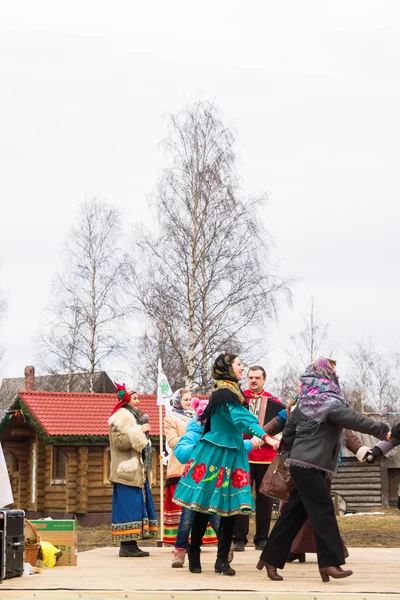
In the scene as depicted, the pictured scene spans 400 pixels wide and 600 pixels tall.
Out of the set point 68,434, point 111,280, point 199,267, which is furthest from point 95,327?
point 68,434

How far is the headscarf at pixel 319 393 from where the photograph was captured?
279 inches

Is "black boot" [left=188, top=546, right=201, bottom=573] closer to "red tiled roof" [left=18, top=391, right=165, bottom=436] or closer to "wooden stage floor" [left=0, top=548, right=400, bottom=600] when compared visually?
"wooden stage floor" [left=0, top=548, right=400, bottom=600]

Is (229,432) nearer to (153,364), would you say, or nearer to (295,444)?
(295,444)

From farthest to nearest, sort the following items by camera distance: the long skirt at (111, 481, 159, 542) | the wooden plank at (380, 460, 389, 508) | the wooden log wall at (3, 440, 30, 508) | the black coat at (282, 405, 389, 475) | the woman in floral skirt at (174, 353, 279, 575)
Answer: the wooden plank at (380, 460, 389, 508) → the wooden log wall at (3, 440, 30, 508) → the long skirt at (111, 481, 159, 542) → the woman in floral skirt at (174, 353, 279, 575) → the black coat at (282, 405, 389, 475)

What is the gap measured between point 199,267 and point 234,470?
61.8 feet

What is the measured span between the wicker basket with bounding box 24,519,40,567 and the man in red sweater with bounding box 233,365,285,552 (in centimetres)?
231

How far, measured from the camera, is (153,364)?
35.7 m

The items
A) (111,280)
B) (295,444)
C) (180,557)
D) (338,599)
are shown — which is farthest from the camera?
(111,280)

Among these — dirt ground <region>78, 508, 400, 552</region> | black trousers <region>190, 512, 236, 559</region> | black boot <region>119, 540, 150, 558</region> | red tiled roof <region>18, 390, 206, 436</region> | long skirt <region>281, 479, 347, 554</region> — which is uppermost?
red tiled roof <region>18, 390, 206, 436</region>

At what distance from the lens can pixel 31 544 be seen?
8609 millimetres

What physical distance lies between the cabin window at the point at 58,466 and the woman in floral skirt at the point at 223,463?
1681 cm

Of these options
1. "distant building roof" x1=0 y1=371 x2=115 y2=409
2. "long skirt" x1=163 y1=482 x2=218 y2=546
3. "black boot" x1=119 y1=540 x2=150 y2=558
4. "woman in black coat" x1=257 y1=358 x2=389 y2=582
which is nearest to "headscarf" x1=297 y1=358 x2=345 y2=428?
"woman in black coat" x1=257 y1=358 x2=389 y2=582

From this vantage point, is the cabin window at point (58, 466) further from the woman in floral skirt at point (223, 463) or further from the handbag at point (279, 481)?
the woman in floral skirt at point (223, 463)

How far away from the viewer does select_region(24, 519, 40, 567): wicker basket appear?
8547 mm
